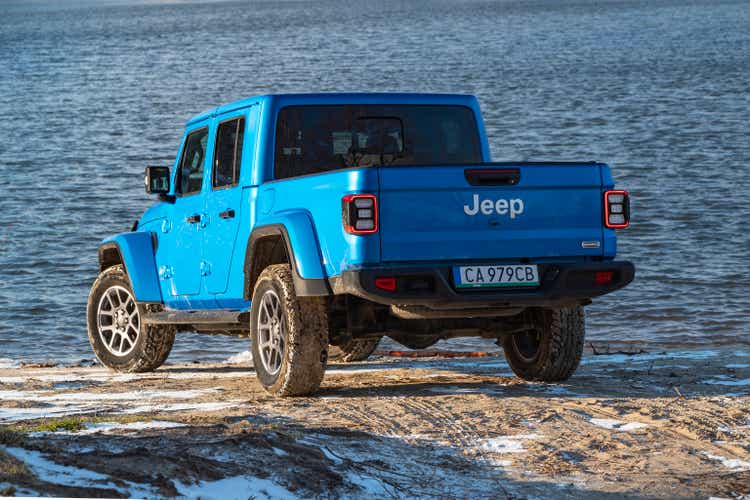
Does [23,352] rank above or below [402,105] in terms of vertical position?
below

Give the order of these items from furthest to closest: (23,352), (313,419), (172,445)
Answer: (23,352), (313,419), (172,445)

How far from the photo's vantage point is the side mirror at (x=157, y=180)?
10.2m

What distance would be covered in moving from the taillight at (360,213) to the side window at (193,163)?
263cm

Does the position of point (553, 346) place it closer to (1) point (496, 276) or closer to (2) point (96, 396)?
(1) point (496, 276)

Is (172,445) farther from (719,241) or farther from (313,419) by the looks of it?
(719,241)

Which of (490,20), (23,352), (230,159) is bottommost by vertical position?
(23,352)

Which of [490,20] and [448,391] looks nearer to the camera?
[448,391]

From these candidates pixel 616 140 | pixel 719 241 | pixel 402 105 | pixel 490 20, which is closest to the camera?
pixel 402 105

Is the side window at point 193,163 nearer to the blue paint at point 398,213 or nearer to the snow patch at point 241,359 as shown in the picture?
the blue paint at point 398,213

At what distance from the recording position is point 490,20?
330 feet

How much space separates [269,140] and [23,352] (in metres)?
6.83

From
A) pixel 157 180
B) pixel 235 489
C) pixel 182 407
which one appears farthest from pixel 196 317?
pixel 235 489

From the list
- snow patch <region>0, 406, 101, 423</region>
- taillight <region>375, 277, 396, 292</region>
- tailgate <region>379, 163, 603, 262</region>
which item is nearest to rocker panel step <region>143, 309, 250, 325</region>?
snow patch <region>0, 406, 101, 423</region>

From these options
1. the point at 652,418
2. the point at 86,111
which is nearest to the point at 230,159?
the point at 652,418
